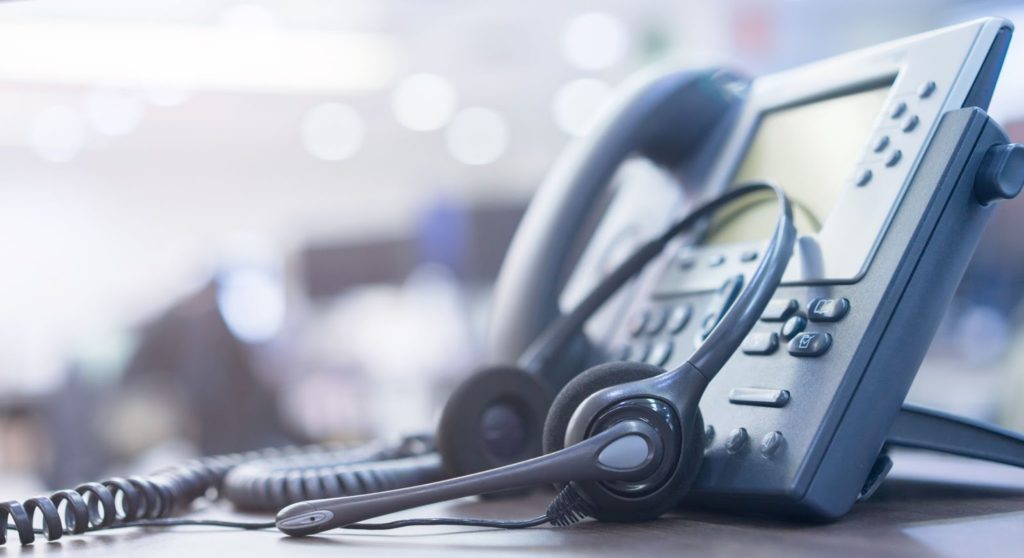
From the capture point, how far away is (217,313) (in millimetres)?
2715

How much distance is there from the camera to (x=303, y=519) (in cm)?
43

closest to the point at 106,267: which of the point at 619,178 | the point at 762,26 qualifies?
the point at 762,26

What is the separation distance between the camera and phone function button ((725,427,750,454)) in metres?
0.42

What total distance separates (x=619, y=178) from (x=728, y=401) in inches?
13.9

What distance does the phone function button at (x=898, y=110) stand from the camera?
1.61 ft

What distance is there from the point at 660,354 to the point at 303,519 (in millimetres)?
210

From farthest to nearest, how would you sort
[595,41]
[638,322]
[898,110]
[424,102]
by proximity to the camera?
[424,102] < [595,41] < [638,322] < [898,110]

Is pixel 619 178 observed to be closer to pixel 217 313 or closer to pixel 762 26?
pixel 217 313

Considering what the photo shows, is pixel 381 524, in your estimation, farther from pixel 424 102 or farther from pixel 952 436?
pixel 424 102

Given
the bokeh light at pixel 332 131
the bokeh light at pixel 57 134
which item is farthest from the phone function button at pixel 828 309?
the bokeh light at pixel 332 131

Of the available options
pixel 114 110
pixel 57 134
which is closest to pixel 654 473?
pixel 114 110

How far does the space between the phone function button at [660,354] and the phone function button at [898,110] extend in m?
0.16

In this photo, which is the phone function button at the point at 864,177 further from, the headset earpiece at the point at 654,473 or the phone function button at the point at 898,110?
the headset earpiece at the point at 654,473

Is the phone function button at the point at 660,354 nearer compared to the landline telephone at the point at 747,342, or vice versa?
the landline telephone at the point at 747,342
